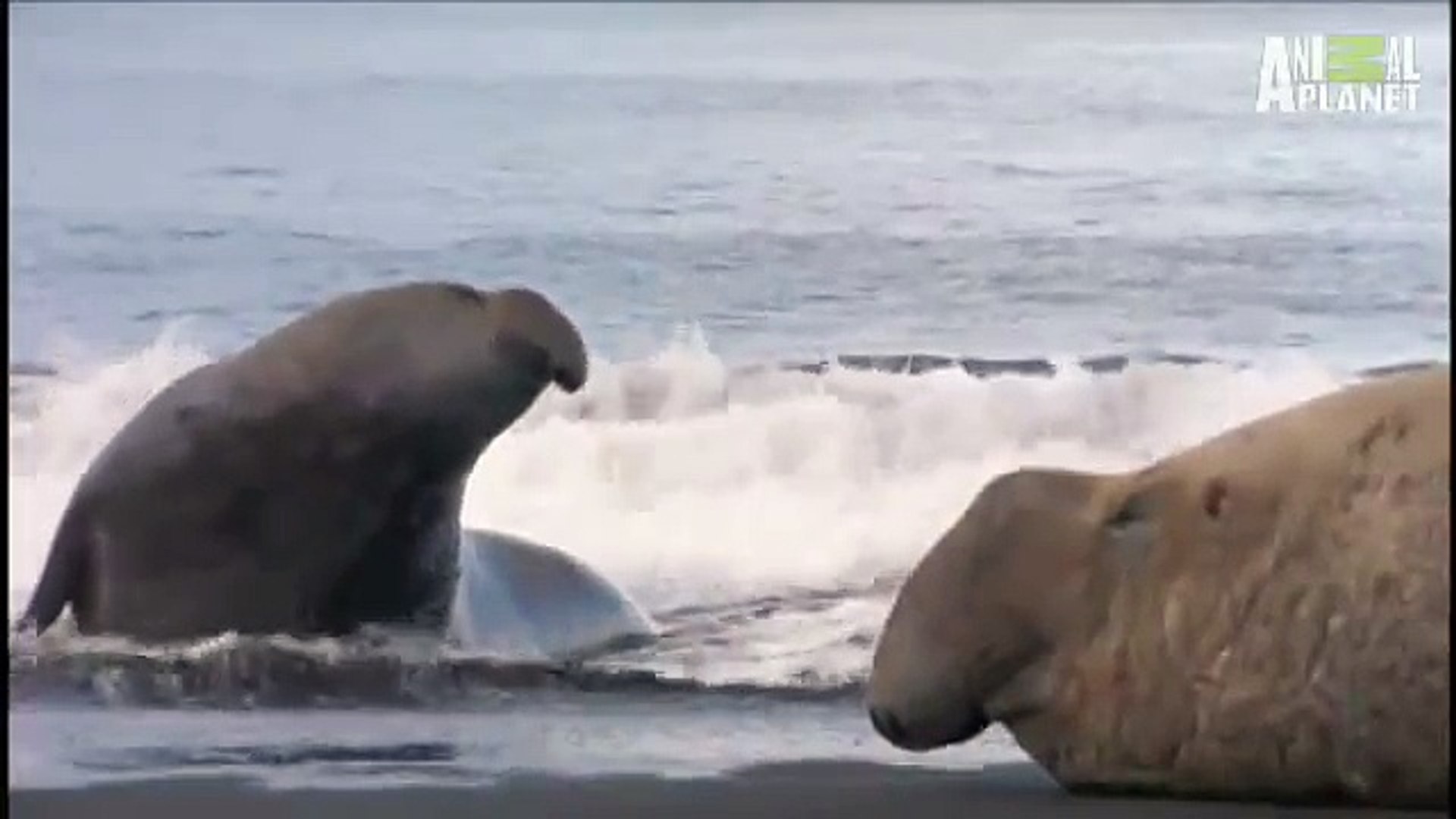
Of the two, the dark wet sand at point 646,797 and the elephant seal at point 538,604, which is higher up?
the elephant seal at point 538,604

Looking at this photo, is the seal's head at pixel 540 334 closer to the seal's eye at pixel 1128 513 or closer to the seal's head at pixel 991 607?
the seal's head at pixel 991 607

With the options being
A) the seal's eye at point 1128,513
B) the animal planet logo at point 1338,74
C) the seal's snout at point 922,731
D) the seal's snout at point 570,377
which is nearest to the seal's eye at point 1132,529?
the seal's eye at point 1128,513

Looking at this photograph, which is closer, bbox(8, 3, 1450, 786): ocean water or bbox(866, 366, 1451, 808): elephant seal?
bbox(866, 366, 1451, 808): elephant seal

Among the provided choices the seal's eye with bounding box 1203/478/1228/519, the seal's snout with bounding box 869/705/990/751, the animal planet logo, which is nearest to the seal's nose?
the seal's snout with bounding box 869/705/990/751

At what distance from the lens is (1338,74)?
211 cm

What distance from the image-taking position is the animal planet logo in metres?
2.11

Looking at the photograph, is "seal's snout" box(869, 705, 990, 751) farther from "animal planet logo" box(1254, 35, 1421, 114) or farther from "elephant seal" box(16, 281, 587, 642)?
"animal planet logo" box(1254, 35, 1421, 114)

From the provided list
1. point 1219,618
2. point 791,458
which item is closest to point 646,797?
point 791,458

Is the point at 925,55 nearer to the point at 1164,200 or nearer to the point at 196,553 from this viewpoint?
the point at 1164,200

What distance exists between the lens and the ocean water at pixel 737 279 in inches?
83.5

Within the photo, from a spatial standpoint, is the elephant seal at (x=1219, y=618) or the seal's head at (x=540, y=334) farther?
the seal's head at (x=540, y=334)

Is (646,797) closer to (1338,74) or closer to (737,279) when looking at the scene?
(737,279)

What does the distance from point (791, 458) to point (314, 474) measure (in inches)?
18.9

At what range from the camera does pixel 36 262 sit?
86.0 inches
